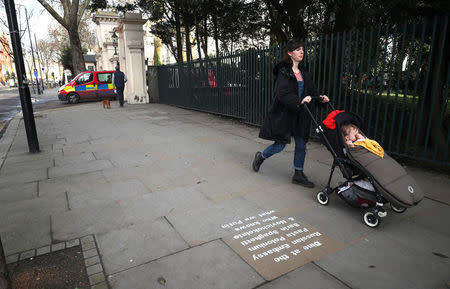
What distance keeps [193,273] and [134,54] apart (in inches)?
622

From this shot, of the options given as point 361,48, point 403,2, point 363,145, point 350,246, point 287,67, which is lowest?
point 350,246

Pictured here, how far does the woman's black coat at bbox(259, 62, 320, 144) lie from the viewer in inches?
151

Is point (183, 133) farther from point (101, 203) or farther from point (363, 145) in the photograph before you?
point (363, 145)

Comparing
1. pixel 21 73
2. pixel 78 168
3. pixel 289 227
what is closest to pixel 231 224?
pixel 289 227

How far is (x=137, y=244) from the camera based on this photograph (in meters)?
2.82

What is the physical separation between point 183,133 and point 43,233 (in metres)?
5.25

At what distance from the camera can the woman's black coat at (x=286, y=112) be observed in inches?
151

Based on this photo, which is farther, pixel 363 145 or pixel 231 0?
pixel 231 0

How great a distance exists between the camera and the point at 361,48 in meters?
5.71

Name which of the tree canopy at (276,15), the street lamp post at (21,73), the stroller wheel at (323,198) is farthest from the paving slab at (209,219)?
the street lamp post at (21,73)

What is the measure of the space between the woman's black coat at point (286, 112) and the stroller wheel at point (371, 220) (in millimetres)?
1288

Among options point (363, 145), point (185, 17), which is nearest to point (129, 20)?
point (185, 17)

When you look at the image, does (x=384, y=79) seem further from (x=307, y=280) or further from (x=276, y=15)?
A: (x=276, y=15)

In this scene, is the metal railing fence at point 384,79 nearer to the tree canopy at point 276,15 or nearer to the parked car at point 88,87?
the tree canopy at point 276,15
